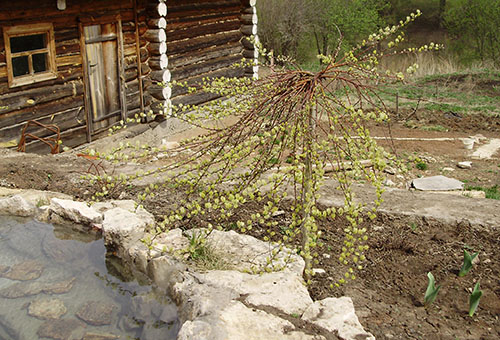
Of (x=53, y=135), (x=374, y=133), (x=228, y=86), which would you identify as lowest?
(x=374, y=133)

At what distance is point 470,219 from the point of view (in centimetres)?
475

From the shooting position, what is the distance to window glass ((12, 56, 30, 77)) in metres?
7.94

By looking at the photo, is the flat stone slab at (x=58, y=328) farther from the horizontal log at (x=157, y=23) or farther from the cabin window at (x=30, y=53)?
the horizontal log at (x=157, y=23)

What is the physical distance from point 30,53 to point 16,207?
384 cm

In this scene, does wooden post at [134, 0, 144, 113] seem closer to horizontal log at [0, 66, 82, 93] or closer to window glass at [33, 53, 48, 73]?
horizontal log at [0, 66, 82, 93]

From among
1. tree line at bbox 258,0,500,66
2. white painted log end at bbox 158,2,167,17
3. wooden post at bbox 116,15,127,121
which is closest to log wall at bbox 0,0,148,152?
wooden post at bbox 116,15,127,121

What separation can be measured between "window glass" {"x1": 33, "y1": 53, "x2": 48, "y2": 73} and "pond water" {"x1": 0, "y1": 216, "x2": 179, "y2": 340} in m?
3.98

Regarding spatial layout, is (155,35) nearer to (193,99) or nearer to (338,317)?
(193,99)

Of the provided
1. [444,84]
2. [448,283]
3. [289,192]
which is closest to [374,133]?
[444,84]

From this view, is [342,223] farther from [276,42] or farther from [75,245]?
[276,42]

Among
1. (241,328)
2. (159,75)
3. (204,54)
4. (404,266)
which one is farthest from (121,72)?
(241,328)

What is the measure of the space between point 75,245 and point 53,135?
416 cm

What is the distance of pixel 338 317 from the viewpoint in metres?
3.37

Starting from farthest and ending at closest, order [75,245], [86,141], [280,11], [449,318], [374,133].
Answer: [280,11] < [374,133] < [86,141] < [75,245] < [449,318]
